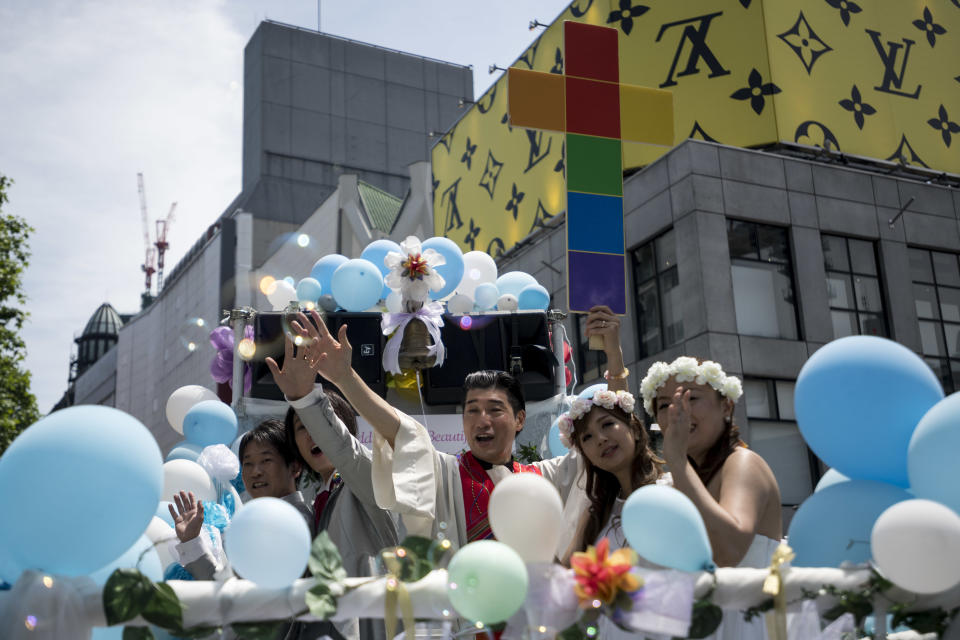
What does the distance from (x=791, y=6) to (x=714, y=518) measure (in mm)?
15008

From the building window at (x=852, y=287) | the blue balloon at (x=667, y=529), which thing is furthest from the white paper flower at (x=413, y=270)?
the building window at (x=852, y=287)

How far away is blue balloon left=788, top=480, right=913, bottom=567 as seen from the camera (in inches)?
87.9

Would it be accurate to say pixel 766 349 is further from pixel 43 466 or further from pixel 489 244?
pixel 43 466

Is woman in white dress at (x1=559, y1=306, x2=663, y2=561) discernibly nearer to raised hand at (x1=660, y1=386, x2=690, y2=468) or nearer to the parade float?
raised hand at (x1=660, y1=386, x2=690, y2=468)

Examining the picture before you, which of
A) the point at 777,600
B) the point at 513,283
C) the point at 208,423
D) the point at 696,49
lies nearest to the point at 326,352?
the point at 777,600

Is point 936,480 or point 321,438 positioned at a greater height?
point 321,438

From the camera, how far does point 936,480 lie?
210cm

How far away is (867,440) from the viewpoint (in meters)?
2.39

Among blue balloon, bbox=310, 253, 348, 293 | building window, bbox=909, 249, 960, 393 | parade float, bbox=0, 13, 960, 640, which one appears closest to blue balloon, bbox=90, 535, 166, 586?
parade float, bbox=0, 13, 960, 640

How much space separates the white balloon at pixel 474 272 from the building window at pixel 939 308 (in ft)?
35.5

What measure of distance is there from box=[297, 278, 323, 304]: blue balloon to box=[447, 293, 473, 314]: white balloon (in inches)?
41.6

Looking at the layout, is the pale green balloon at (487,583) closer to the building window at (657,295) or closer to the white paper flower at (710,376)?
the white paper flower at (710,376)

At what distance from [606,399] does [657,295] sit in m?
12.2

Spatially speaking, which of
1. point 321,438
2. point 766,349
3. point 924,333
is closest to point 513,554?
point 321,438
